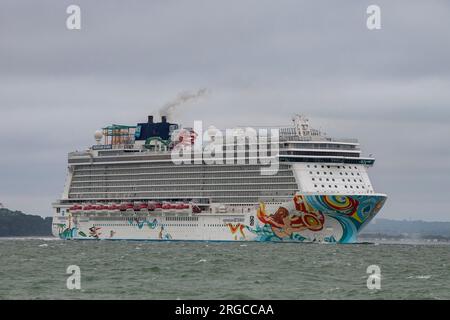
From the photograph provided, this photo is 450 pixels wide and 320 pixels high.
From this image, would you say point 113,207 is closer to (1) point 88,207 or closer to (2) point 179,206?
(1) point 88,207

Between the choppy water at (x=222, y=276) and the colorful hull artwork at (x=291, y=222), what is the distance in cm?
1937

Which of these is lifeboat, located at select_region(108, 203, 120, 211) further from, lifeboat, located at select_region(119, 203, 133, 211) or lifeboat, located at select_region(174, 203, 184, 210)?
lifeboat, located at select_region(174, 203, 184, 210)

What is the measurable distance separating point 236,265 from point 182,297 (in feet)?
69.4

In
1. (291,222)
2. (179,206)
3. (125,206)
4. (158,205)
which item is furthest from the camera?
(125,206)

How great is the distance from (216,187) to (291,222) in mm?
15289

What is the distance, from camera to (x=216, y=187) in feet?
397

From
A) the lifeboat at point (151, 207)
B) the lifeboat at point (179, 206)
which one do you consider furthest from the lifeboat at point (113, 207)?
the lifeboat at point (179, 206)

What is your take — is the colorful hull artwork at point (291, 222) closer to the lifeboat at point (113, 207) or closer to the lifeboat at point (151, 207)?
the lifeboat at point (151, 207)

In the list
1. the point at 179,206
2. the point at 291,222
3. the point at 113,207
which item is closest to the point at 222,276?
the point at 291,222

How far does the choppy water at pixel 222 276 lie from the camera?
4962 cm

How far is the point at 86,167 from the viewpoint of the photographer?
139750 millimetres
